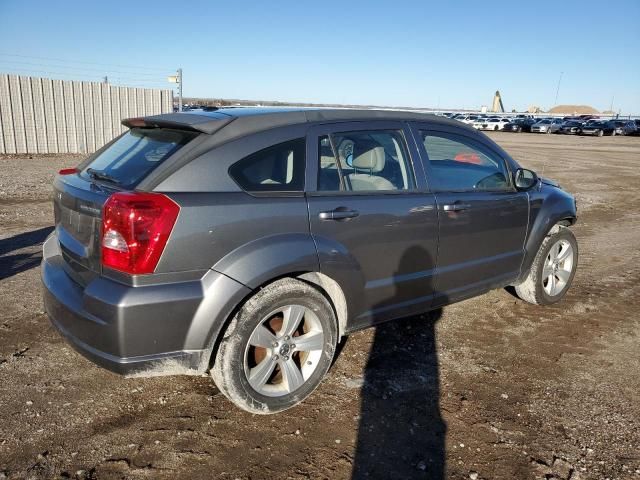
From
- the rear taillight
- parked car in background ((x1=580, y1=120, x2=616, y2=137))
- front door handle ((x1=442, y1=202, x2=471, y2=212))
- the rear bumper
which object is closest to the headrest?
front door handle ((x1=442, y1=202, x2=471, y2=212))

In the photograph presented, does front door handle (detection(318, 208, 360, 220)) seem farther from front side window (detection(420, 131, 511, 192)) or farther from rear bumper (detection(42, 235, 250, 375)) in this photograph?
front side window (detection(420, 131, 511, 192))

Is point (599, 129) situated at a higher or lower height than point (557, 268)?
higher

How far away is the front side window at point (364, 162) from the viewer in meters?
3.11

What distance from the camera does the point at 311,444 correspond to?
8.90 ft

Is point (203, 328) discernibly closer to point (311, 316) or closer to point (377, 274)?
point (311, 316)

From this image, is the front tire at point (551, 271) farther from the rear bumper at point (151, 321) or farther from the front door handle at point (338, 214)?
the rear bumper at point (151, 321)

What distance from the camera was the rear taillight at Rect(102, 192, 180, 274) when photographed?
2.45 m

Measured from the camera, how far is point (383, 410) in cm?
303

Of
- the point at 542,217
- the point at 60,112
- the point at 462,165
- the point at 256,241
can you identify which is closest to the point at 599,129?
the point at 60,112

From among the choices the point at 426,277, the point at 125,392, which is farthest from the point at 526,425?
the point at 125,392

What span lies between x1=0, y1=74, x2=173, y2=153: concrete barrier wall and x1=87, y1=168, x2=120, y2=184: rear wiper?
1149cm

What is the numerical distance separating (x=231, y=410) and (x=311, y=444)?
22.4 inches

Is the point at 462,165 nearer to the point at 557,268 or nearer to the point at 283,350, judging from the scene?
the point at 557,268

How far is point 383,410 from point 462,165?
2.16 metres
